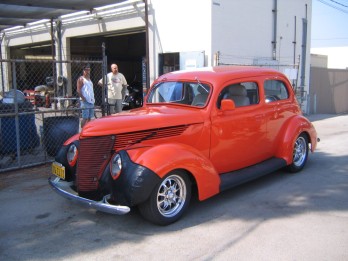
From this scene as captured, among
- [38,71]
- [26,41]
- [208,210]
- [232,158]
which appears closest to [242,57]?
[232,158]

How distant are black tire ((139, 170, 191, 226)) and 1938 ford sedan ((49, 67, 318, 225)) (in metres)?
0.01

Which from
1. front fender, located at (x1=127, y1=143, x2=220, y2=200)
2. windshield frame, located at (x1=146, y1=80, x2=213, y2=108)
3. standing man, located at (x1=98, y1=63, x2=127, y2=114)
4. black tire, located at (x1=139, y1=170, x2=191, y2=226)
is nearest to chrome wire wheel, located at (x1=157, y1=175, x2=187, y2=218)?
black tire, located at (x1=139, y1=170, x2=191, y2=226)

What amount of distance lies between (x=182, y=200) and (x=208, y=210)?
516mm

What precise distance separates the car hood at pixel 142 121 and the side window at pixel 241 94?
532 millimetres

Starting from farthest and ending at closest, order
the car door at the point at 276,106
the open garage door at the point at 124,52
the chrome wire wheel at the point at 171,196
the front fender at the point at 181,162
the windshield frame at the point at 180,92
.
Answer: the open garage door at the point at 124,52
the car door at the point at 276,106
the windshield frame at the point at 180,92
the chrome wire wheel at the point at 171,196
the front fender at the point at 181,162

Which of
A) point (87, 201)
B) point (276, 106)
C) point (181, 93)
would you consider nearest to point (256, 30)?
point (276, 106)

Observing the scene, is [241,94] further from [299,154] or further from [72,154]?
[72,154]

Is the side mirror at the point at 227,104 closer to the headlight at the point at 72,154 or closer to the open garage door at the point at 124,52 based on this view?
the headlight at the point at 72,154

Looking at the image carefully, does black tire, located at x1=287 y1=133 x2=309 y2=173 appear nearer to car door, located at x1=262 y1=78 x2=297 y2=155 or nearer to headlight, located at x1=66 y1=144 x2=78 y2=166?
car door, located at x1=262 y1=78 x2=297 y2=155

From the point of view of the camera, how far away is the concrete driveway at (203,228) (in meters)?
3.76

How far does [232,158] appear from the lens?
5.38 m

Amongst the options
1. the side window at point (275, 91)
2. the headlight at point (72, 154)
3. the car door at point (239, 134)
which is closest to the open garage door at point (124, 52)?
the side window at point (275, 91)

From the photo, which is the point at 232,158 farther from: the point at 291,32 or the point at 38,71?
the point at 38,71

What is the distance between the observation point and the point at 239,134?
544cm
